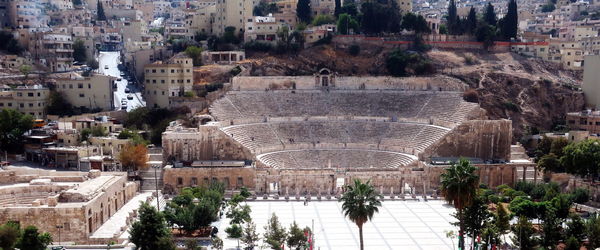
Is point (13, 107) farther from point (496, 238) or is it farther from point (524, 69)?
point (524, 69)

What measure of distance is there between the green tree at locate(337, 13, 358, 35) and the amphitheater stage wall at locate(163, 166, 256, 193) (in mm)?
33826

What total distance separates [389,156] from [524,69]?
90.5 ft

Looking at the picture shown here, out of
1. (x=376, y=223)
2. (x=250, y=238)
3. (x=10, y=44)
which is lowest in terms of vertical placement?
(x=376, y=223)

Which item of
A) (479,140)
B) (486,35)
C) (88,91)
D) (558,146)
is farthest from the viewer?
(486,35)

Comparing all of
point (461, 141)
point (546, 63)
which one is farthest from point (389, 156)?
point (546, 63)

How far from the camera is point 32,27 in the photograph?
7938cm

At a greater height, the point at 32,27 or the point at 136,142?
the point at 32,27

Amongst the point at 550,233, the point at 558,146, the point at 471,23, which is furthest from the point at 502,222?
the point at 471,23

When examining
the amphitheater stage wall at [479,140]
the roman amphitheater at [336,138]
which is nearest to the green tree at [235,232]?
the roman amphitheater at [336,138]

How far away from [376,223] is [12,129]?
32539 mm

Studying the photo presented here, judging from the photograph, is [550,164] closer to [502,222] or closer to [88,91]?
[502,222]

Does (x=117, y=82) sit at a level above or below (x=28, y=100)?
above

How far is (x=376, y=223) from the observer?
40.8 metres

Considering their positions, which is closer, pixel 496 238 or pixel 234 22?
pixel 496 238
